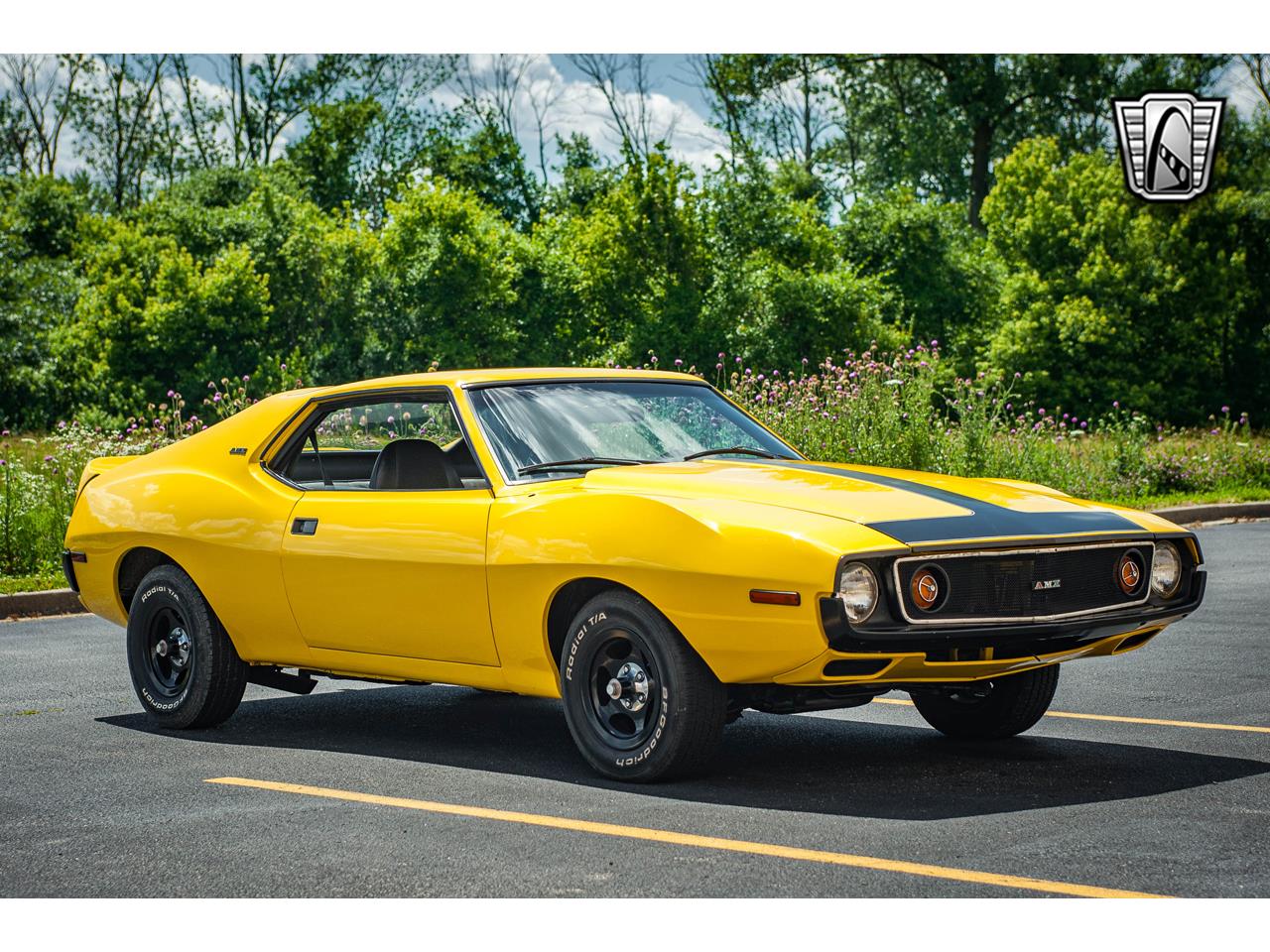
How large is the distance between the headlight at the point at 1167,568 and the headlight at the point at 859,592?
1.42 metres

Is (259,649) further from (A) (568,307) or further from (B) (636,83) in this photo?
(B) (636,83)

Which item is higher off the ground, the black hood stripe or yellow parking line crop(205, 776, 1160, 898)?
the black hood stripe

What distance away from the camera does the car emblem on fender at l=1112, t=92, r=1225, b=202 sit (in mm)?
32588

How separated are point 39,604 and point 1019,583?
9693 millimetres

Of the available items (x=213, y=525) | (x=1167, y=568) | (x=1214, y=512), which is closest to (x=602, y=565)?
(x=1167, y=568)

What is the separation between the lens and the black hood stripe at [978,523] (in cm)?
576

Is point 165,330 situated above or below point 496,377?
above

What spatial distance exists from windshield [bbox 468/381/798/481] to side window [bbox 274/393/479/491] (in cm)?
22

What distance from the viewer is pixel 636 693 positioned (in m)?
6.10

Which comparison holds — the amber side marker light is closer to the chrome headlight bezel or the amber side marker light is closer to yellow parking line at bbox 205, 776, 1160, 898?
the chrome headlight bezel

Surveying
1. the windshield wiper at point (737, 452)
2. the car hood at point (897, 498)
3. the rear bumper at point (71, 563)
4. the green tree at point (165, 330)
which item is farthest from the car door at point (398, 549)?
the green tree at point (165, 330)

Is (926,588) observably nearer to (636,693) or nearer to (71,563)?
A: (636,693)

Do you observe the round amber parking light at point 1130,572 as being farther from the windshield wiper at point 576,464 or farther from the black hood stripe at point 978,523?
the windshield wiper at point 576,464

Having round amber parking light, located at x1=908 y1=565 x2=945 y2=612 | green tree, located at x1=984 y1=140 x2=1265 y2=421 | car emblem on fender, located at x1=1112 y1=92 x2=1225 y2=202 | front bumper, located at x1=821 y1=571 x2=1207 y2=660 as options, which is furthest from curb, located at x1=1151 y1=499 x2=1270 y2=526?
green tree, located at x1=984 y1=140 x2=1265 y2=421
